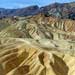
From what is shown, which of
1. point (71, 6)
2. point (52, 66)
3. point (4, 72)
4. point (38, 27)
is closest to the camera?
point (4, 72)

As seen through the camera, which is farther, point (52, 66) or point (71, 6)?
point (71, 6)

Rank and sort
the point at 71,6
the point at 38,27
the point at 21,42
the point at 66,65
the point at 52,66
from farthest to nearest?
the point at 71,6 → the point at 38,27 → the point at 21,42 → the point at 66,65 → the point at 52,66

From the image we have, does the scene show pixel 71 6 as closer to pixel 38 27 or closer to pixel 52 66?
pixel 38 27

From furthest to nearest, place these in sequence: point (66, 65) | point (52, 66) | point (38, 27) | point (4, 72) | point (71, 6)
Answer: point (71, 6)
point (38, 27)
point (66, 65)
point (52, 66)
point (4, 72)

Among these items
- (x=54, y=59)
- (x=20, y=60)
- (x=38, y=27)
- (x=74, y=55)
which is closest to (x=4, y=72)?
(x=20, y=60)

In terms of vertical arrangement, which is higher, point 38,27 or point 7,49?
point 7,49

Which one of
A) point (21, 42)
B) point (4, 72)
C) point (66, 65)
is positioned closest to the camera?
point (4, 72)

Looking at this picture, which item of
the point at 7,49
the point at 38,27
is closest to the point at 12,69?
the point at 7,49

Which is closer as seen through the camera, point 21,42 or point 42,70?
point 42,70

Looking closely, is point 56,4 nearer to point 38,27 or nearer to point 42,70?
point 38,27
